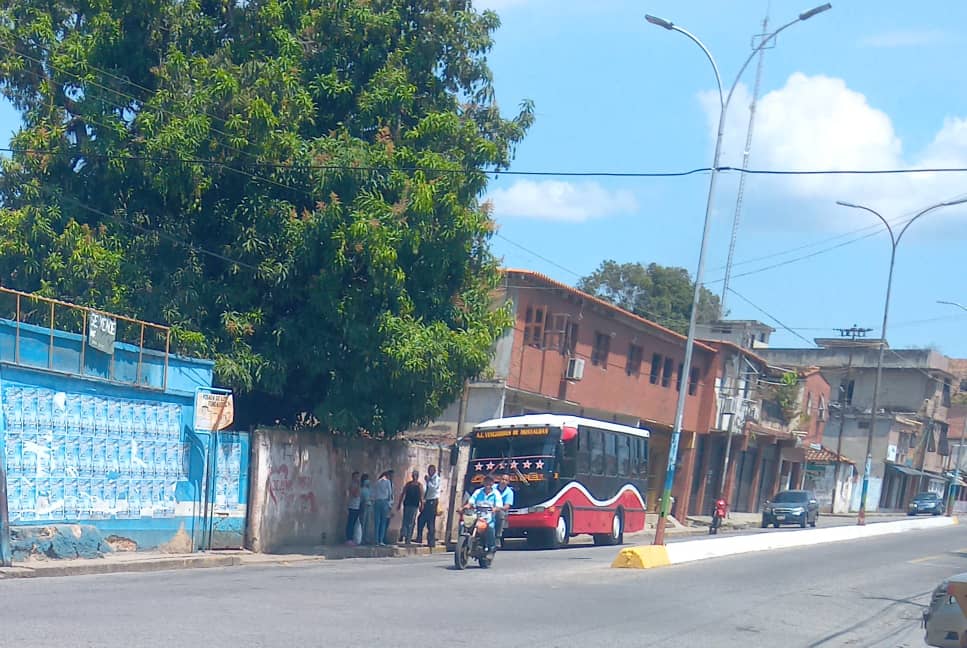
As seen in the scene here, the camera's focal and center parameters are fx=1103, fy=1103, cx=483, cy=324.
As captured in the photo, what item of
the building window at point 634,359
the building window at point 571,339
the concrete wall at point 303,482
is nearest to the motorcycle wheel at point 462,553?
the concrete wall at point 303,482

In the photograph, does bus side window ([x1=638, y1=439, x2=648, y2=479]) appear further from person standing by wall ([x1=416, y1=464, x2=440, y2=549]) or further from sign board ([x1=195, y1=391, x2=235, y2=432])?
sign board ([x1=195, y1=391, x2=235, y2=432])

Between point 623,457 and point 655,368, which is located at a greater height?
point 655,368

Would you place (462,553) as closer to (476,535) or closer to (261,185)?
(476,535)

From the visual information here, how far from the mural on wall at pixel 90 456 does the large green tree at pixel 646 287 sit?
2236 inches

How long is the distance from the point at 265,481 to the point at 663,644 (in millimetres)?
11895

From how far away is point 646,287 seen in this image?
7644 cm

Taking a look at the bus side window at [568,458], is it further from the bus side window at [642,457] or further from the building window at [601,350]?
the building window at [601,350]

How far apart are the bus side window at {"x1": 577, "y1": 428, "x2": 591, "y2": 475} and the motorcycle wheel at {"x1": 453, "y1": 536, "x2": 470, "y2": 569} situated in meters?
9.17

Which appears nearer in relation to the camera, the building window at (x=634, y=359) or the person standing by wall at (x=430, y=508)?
the person standing by wall at (x=430, y=508)

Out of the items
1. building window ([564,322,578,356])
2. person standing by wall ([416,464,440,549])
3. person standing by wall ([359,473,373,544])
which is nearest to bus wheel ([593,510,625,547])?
person standing by wall ([416,464,440,549])

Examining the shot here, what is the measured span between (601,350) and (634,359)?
346 cm

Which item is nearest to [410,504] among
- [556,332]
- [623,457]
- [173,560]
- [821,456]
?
[623,457]

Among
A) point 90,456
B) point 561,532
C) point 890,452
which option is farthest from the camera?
point 890,452

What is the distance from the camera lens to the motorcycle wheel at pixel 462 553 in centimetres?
1948
